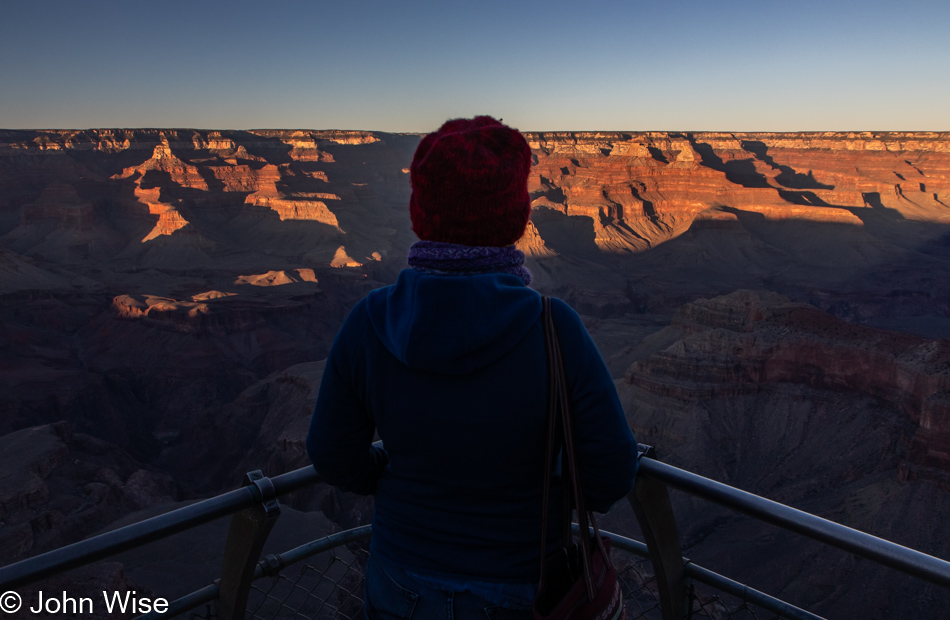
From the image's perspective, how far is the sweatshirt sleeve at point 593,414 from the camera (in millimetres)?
2004

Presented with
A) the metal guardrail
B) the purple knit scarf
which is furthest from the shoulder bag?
the metal guardrail

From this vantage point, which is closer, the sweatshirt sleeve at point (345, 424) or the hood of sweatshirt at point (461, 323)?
the hood of sweatshirt at point (461, 323)

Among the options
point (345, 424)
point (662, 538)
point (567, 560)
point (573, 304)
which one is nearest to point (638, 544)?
point (662, 538)

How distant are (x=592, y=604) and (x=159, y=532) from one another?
1.68 meters

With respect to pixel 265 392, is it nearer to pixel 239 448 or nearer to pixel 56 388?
pixel 239 448

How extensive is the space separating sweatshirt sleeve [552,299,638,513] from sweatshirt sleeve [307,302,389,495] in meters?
0.70

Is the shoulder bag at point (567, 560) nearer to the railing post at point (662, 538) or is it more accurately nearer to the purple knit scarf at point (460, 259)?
the purple knit scarf at point (460, 259)

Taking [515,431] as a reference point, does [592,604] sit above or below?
below

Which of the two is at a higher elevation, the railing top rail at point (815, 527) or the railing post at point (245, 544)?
the railing top rail at point (815, 527)

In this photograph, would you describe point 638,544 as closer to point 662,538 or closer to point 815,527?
point 662,538

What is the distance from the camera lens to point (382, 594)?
228 cm

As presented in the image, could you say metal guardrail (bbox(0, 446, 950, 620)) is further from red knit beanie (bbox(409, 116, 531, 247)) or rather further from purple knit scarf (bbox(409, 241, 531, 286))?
red knit beanie (bbox(409, 116, 531, 247))

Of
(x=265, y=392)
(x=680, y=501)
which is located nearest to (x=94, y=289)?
(x=265, y=392)

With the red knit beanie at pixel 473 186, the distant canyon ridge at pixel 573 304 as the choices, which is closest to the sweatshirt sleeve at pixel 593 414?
the red knit beanie at pixel 473 186
